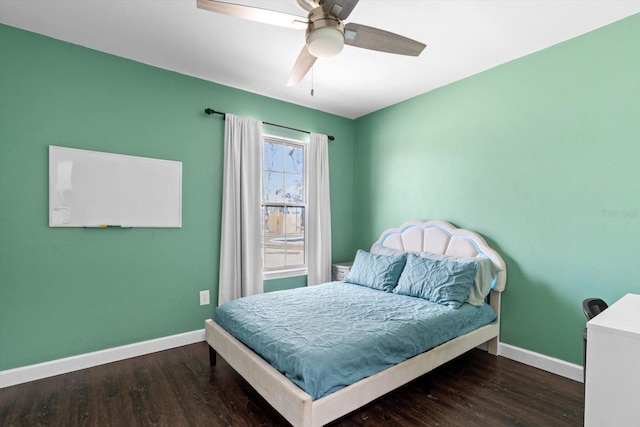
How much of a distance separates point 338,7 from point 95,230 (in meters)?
Result: 2.65

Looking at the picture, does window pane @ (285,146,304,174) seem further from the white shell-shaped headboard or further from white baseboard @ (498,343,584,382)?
white baseboard @ (498,343,584,382)

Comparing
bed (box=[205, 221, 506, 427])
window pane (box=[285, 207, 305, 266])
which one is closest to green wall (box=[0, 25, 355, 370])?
bed (box=[205, 221, 506, 427])

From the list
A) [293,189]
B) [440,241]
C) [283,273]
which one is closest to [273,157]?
[293,189]

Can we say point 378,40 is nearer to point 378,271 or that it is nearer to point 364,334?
point 364,334

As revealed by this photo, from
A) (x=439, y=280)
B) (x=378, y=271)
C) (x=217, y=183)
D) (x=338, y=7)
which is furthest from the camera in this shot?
(x=217, y=183)

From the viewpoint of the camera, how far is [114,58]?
2867mm

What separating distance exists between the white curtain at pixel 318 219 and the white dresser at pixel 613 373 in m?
2.95

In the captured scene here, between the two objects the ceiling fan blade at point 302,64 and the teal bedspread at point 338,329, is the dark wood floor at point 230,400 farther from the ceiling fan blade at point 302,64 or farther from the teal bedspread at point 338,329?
the ceiling fan blade at point 302,64

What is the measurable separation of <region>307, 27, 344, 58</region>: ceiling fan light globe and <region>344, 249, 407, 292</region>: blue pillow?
2.18 meters

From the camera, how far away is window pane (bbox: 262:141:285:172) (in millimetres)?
3887

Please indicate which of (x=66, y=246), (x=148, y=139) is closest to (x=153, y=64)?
(x=148, y=139)

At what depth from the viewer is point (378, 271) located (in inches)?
130

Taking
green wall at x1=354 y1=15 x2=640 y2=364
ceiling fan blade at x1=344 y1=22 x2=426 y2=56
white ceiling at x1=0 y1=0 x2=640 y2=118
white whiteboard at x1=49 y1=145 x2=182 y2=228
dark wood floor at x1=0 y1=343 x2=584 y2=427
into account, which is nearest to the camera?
ceiling fan blade at x1=344 y1=22 x2=426 y2=56

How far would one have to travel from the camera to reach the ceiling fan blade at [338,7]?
1599 mm
